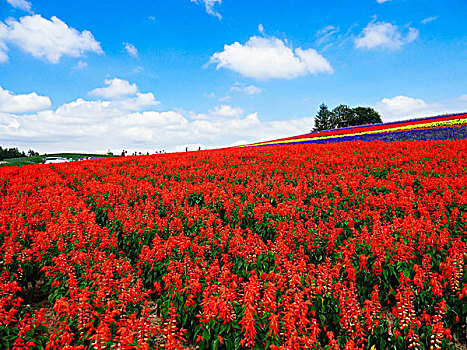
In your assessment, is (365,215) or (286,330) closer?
(286,330)

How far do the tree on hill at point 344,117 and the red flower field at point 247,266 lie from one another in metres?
70.2

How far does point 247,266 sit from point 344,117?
266 ft

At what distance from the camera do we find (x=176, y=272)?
17.1 feet

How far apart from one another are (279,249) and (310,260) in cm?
129

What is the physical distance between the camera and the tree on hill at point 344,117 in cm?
7581

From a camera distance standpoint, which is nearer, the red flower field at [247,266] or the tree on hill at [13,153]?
the red flower field at [247,266]

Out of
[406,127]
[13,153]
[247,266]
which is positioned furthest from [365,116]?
[13,153]

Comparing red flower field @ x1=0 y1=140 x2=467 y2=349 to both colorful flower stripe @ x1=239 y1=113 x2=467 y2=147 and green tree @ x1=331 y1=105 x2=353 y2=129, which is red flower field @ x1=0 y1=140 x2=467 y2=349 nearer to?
colorful flower stripe @ x1=239 y1=113 x2=467 y2=147

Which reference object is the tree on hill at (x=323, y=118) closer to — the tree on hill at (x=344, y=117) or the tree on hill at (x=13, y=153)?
the tree on hill at (x=344, y=117)

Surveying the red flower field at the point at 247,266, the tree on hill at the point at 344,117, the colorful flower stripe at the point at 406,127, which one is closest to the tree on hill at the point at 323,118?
the tree on hill at the point at 344,117

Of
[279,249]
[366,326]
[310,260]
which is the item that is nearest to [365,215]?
[310,260]

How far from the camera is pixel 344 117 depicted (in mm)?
77500

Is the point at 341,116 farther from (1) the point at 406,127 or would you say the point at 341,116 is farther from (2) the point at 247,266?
(2) the point at 247,266

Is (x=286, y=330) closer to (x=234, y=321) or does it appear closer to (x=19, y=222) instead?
(x=234, y=321)
